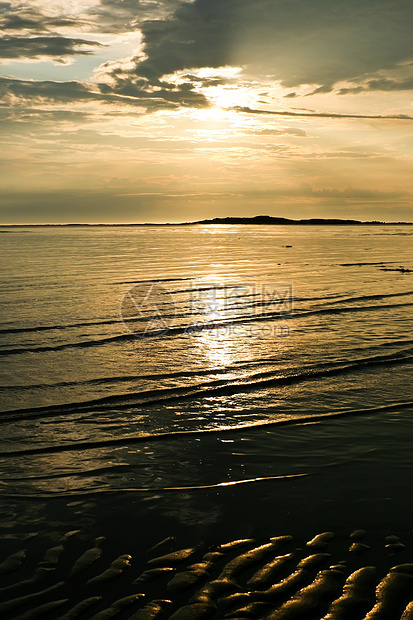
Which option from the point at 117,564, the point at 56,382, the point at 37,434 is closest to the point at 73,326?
the point at 56,382

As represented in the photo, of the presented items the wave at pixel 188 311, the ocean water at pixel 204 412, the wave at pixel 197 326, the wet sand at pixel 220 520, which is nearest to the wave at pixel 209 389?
the ocean water at pixel 204 412

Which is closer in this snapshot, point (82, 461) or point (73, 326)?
point (82, 461)

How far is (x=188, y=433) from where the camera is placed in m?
9.00

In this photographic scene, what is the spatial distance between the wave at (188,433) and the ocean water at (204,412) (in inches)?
1.5

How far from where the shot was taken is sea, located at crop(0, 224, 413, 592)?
20.8ft

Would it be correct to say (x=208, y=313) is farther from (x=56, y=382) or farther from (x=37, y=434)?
(x=37, y=434)

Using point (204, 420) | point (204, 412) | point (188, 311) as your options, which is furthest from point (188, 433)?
point (188, 311)

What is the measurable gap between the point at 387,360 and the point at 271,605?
983 cm

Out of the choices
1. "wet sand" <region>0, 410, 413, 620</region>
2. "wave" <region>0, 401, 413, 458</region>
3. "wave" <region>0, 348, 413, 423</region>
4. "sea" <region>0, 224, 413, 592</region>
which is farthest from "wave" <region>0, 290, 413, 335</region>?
"wet sand" <region>0, 410, 413, 620</region>

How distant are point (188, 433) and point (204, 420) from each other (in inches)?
27.8

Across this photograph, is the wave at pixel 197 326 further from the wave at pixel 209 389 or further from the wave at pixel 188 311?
the wave at pixel 209 389

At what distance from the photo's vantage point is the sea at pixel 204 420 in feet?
20.8

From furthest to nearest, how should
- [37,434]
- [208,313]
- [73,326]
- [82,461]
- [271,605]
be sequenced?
[208,313] → [73,326] → [37,434] → [82,461] → [271,605]

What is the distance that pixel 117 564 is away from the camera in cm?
532
